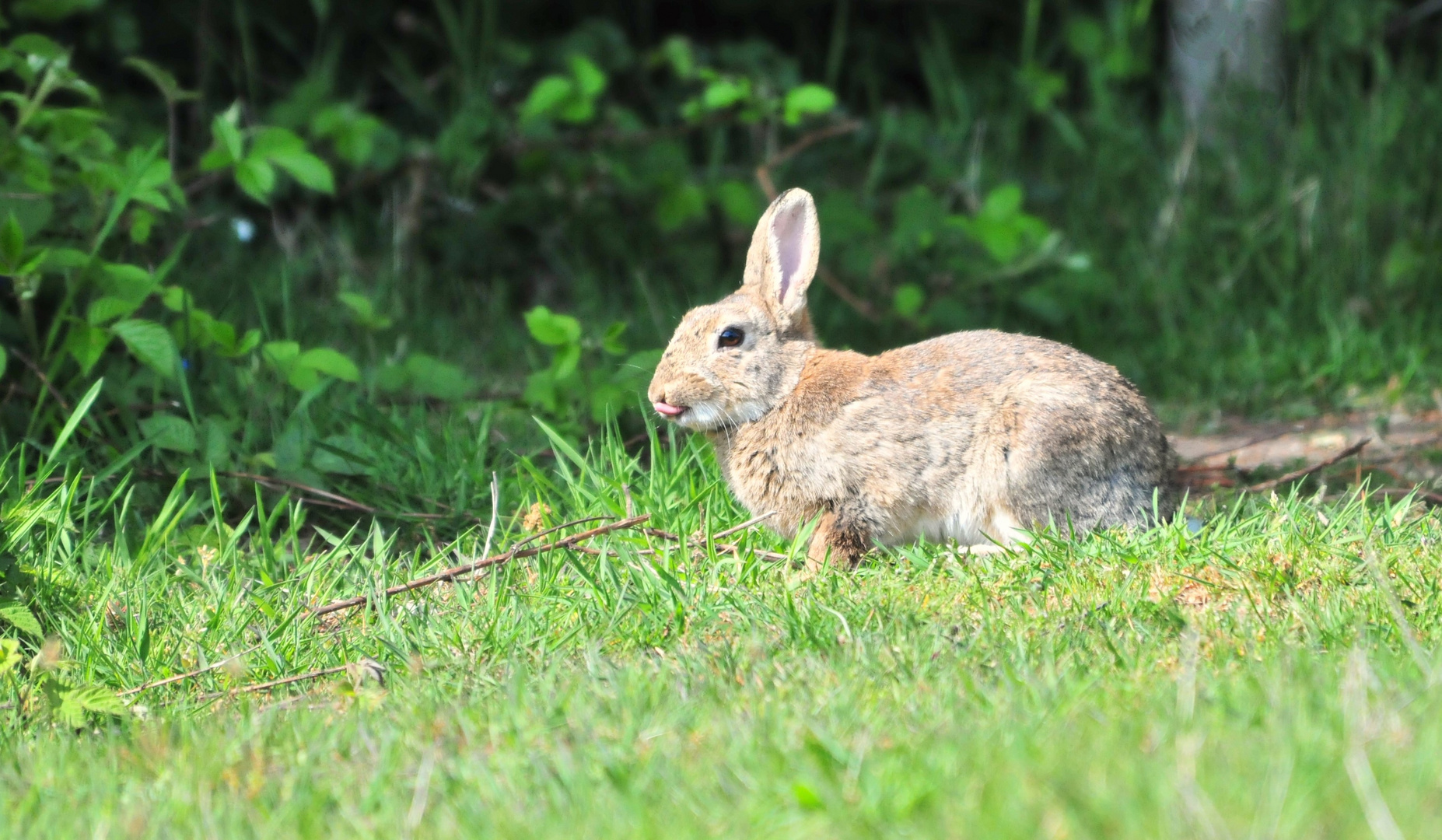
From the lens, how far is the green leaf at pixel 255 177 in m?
4.45

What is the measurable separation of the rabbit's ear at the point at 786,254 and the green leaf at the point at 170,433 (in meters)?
→ 1.64

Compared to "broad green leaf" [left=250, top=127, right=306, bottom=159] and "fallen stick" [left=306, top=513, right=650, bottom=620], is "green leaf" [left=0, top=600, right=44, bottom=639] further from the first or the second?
"broad green leaf" [left=250, top=127, right=306, bottom=159]

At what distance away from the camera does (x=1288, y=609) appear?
300 cm

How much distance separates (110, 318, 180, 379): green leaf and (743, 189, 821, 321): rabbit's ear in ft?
5.25

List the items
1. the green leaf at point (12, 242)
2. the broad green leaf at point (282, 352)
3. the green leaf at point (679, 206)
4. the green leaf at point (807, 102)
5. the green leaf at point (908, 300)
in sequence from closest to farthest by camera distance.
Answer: the green leaf at point (12, 242) → the broad green leaf at point (282, 352) → the green leaf at point (807, 102) → the green leaf at point (908, 300) → the green leaf at point (679, 206)

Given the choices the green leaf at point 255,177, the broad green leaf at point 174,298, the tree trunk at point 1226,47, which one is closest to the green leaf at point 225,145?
the green leaf at point 255,177

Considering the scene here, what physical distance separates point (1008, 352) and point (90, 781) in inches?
95.0

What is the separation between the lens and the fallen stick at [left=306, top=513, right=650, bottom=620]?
341 cm

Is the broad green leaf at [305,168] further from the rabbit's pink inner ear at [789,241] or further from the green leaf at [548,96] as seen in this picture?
the green leaf at [548,96]

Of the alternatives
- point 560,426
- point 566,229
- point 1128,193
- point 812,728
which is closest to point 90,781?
point 812,728

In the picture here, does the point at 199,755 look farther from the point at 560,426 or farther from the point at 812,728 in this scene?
the point at 560,426

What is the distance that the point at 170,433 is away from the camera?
166 inches

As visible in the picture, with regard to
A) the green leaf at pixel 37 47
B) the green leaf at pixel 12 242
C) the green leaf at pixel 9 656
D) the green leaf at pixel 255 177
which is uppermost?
the green leaf at pixel 37 47

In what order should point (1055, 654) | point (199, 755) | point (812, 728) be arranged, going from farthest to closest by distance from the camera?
point (1055, 654) < point (199, 755) < point (812, 728)
